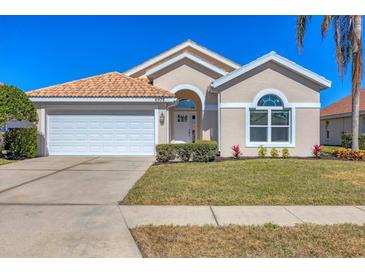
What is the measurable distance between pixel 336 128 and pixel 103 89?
22.5 m

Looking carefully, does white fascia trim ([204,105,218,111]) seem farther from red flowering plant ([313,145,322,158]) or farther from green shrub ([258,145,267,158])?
red flowering plant ([313,145,322,158])

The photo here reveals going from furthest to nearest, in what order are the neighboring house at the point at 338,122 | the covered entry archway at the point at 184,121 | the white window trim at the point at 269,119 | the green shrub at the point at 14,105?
the neighboring house at the point at 338,122 < the covered entry archway at the point at 184,121 < the white window trim at the point at 269,119 < the green shrub at the point at 14,105

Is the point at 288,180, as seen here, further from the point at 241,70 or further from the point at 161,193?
the point at 241,70

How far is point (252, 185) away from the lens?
7316 mm

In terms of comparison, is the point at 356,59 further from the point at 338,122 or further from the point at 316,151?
the point at 338,122

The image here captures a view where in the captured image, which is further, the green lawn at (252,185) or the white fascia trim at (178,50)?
the white fascia trim at (178,50)

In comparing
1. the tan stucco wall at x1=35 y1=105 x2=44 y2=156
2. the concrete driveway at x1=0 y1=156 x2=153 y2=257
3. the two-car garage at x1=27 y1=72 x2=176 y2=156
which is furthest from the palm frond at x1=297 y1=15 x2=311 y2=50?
the tan stucco wall at x1=35 y1=105 x2=44 y2=156

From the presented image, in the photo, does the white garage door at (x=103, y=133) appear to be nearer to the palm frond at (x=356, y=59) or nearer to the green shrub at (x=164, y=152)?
the green shrub at (x=164, y=152)

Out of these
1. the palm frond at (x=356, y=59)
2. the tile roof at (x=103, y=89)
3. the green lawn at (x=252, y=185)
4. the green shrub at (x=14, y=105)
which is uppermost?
the palm frond at (x=356, y=59)

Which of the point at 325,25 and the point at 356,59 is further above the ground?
the point at 325,25

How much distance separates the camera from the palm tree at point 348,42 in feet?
43.5

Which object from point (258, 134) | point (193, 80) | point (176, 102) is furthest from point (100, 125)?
point (258, 134)

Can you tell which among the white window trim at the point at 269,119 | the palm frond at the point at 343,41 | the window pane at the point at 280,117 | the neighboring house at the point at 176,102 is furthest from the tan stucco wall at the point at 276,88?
the palm frond at the point at 343,41
